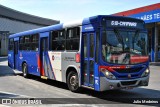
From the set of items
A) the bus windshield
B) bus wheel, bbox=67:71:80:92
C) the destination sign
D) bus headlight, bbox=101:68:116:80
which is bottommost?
bus wheel, bbox=67:71:80:92

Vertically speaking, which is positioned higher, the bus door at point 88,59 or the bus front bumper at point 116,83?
the bus door at point 88,59

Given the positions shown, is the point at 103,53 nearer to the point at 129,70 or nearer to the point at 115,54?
the point at 115,54

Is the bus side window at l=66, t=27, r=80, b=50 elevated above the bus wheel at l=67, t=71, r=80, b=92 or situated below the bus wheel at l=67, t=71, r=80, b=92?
above

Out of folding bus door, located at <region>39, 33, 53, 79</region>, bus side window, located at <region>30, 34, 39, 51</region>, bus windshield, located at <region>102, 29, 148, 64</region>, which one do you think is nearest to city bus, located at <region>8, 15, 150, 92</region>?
bus windshield, located at <region>102, 29, 148, 64</region>

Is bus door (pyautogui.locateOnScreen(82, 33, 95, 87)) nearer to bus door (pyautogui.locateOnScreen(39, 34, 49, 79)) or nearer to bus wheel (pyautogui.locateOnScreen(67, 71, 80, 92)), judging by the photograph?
bus wheel (pyautogui.locateOnScreen(67, 71, 80, 92))

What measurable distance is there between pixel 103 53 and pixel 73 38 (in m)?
2.18

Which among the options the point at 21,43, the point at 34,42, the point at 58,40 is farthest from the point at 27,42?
the point at 58,40

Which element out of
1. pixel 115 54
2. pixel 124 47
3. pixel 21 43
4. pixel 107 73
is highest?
pixel 21 43

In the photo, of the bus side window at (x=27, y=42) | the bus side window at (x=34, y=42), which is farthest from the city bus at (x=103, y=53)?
the bus side window at (x=27, y=42)

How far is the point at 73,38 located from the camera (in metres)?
12.2

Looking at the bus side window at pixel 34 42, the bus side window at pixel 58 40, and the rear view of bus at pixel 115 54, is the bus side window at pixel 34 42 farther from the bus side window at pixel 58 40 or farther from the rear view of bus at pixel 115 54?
the rear view of bus at pixel 115 54

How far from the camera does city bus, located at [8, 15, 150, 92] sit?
34.1 ft

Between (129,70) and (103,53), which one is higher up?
(103,53)

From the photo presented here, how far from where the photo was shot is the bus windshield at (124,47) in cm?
1041
